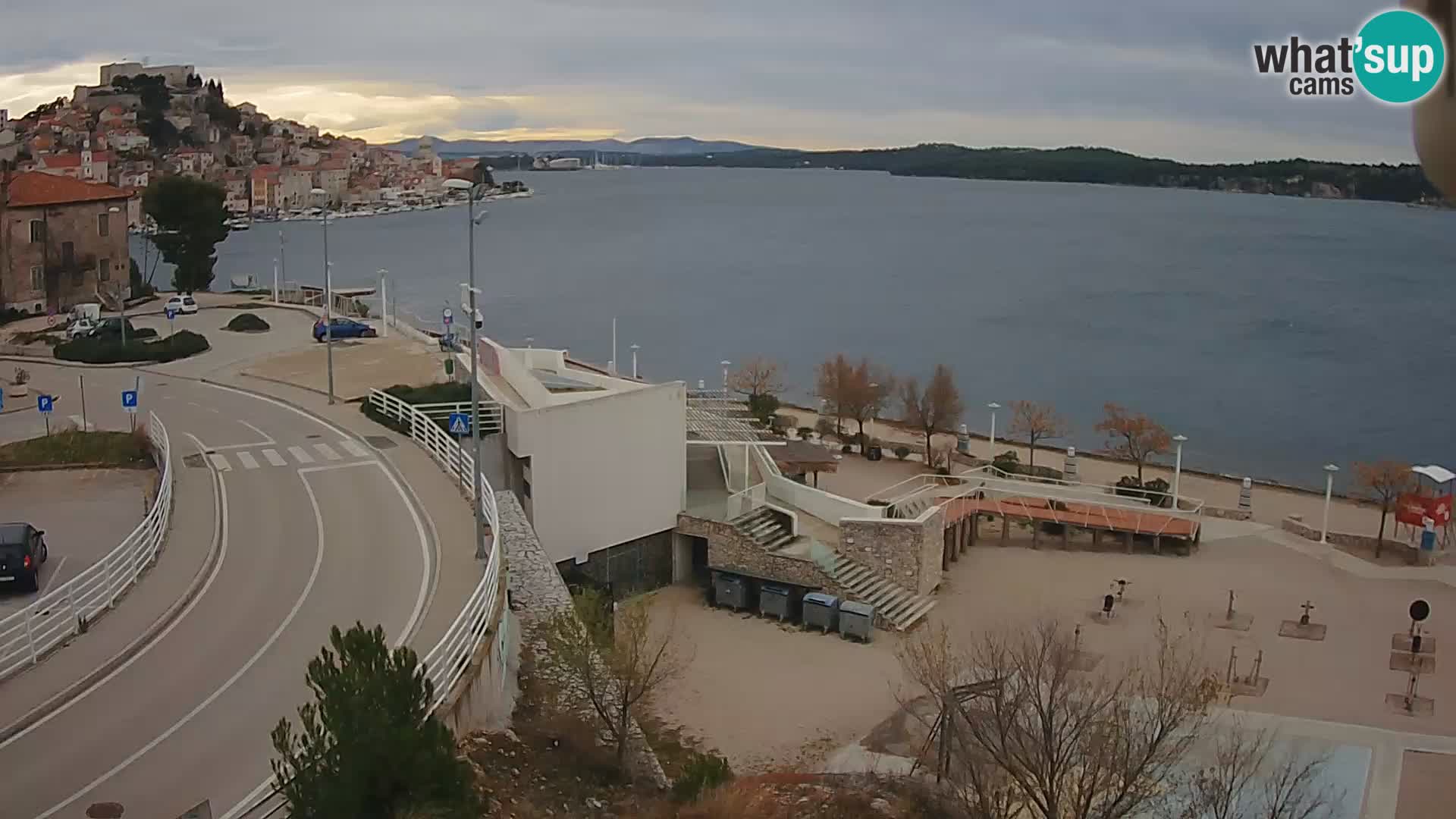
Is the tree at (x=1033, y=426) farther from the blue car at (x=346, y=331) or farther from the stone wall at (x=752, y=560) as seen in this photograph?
the blue car at (x=346, y=331)

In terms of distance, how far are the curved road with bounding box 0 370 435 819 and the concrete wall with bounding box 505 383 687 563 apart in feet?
9.95

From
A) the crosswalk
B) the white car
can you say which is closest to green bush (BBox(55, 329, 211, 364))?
the white car

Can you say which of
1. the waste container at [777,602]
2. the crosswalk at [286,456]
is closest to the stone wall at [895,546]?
the waste container at [777,602]

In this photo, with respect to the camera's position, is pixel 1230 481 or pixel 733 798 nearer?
pixel 733 798

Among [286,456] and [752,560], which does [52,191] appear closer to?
[286,456]

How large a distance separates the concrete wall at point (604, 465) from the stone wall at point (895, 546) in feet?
12.4

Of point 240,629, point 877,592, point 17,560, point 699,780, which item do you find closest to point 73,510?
point 17,560

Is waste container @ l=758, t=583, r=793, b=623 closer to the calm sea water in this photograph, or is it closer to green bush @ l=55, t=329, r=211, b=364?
green bush @ l=55, t=329, r=211, b=364

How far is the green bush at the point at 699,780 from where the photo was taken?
12984 mm

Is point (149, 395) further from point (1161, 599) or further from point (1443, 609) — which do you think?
point (1443, 609)

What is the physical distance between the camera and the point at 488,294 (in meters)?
103

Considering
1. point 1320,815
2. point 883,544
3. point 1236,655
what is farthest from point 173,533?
point 1236,655

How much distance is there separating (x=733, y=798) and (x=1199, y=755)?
22.5 ft

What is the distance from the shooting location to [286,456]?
23766 mm
